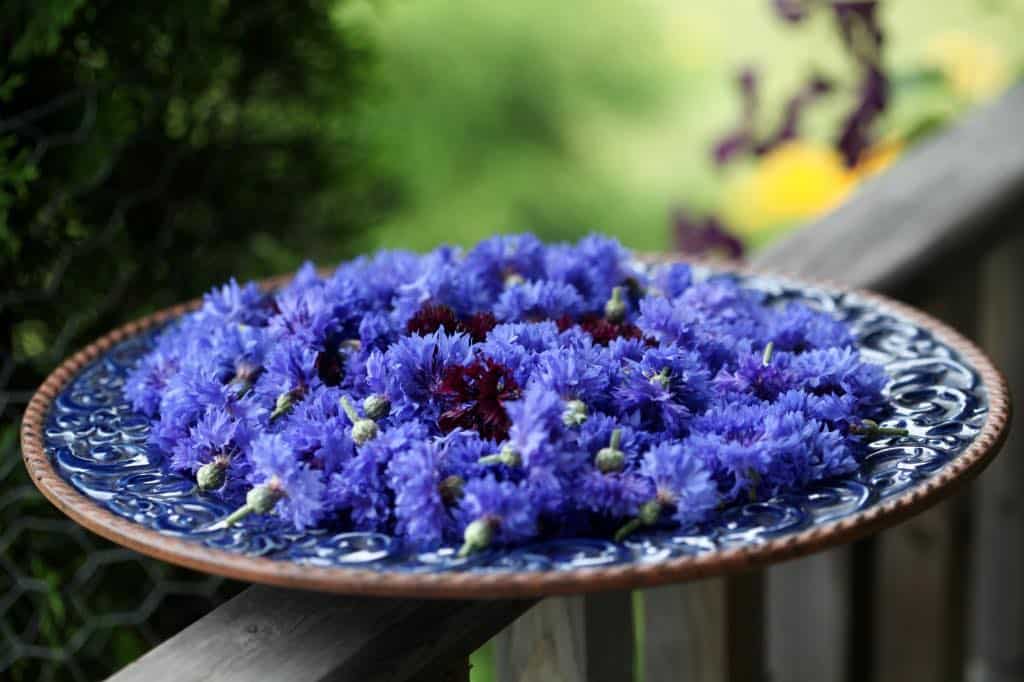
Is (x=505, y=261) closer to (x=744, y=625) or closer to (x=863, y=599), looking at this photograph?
(x=744, y=625)

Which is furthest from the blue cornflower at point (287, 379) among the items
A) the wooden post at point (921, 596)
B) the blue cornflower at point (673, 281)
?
the wooden post at point (921, 596)

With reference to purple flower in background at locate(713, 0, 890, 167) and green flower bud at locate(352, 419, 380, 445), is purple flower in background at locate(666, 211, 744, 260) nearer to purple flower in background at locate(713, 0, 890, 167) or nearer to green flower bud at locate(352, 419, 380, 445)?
purple flower in background at locate(713, 0, 890, 167)

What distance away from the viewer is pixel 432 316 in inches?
38.3

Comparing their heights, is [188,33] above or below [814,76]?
above

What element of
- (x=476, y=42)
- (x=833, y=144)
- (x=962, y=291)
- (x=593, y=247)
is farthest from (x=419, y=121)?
(x=593, y=247)

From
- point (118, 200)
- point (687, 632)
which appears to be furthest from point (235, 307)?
point (687, 632)

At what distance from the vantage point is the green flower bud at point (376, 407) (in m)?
0.86

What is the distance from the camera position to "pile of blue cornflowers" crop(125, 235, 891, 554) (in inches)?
31.1

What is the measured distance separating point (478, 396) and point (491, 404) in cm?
1

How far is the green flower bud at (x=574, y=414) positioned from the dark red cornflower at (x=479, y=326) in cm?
15

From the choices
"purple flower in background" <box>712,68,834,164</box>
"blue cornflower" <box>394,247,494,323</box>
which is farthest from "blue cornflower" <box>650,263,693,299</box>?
"purple flower in background" <box>712,68,834,164</box>

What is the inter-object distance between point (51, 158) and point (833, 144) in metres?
1.33

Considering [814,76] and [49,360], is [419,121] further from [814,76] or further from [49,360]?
[49,360]

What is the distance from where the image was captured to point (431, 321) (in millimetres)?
970
